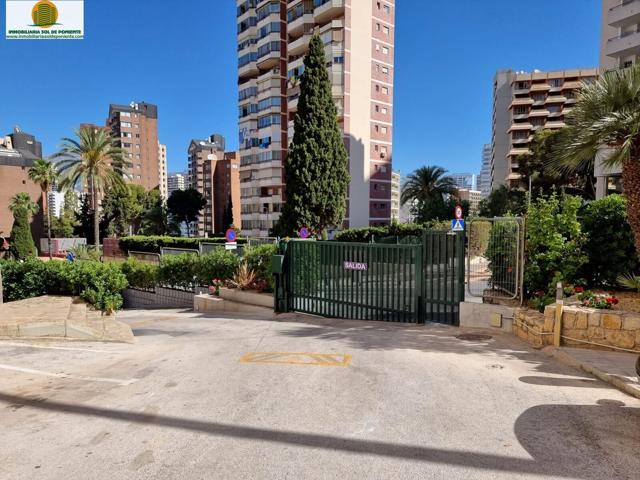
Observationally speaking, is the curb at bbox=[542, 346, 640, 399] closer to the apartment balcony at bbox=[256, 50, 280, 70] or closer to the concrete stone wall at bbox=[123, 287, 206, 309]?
the concrete stone wall at bbox=[123, 287, 206, 309]

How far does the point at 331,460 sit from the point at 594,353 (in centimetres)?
510

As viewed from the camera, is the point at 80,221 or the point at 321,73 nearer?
the point at 321,73

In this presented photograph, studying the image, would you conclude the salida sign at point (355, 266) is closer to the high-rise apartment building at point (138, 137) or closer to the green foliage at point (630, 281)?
the green foliage at point (630, 281)

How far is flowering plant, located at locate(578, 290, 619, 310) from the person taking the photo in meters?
7.07

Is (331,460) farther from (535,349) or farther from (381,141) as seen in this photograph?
(381,141)

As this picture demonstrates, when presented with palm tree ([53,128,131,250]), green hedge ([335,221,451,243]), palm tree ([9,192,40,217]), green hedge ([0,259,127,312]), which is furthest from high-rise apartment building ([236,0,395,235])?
green hedge ([0,259,127,312])

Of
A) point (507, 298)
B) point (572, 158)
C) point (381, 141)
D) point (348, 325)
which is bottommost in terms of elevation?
point (348, 325)

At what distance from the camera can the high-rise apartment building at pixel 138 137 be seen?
390ft

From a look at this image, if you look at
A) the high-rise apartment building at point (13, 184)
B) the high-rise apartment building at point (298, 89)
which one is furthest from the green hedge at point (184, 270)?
the high-rise apartment building at point (13, 184)

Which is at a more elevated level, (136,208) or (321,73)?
(321,73)

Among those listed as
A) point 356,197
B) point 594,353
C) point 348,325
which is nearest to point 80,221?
point 356,197

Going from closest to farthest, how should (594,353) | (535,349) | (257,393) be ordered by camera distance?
(257,393)
(594,353)
(535,349)

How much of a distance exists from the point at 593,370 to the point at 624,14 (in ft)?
123

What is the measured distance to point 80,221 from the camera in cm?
7188
